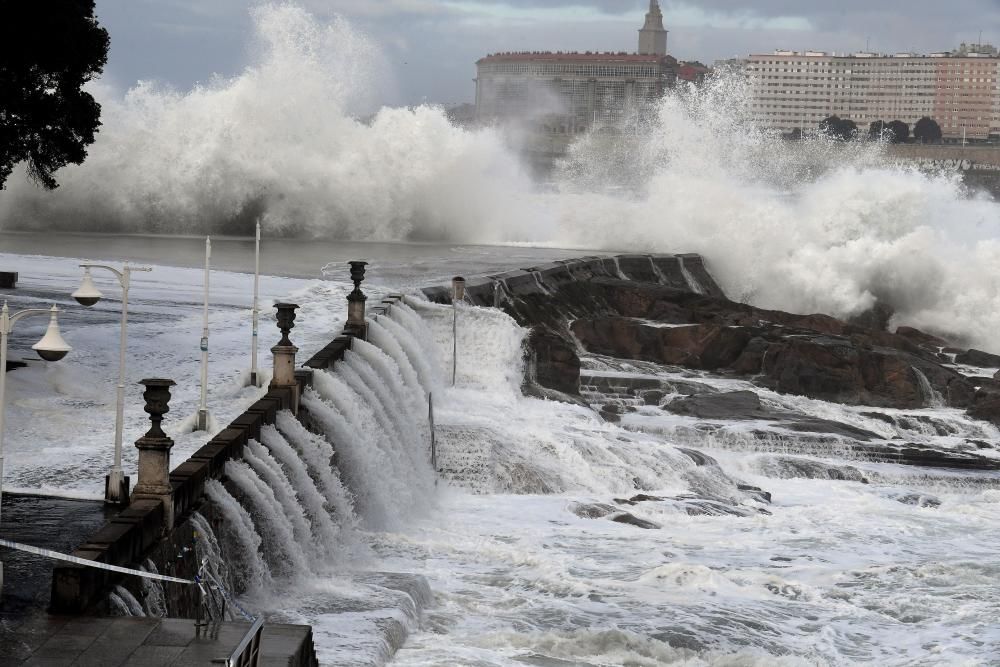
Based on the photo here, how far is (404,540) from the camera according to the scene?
1625 cm

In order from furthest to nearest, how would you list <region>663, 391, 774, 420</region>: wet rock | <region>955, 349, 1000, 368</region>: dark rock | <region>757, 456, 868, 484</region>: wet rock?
1. <region>955, 349, 1000, 368</region>: dark rock
2. <region>663, 391, 774, 420</region>: wet rock
3. <region>757, 456, 868, 484</region>: wet rock

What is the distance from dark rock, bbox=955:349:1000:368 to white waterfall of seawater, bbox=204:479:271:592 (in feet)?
70.2

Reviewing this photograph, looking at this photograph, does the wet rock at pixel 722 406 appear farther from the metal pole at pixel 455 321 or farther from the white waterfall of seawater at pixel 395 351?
the white waterfall of seawater at pixel 395 351

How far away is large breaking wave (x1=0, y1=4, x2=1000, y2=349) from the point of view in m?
40.7

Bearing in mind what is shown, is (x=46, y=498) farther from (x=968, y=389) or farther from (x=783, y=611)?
(x=968, y=389)

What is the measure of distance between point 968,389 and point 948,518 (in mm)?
7939

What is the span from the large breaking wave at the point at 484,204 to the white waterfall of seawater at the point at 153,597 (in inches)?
1182

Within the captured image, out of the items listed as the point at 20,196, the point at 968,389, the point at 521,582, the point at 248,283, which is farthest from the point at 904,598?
the point at 20,196

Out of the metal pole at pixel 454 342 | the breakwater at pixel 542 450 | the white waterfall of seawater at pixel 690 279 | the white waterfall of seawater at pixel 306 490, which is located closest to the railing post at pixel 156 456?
the breakwater at pixel 542 450

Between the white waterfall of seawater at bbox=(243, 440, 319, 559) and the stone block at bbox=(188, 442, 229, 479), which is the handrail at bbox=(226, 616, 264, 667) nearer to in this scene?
the stone block at bbox=(188, 442, 229, 479)

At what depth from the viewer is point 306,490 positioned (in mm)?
14602

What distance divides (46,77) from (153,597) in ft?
45.1

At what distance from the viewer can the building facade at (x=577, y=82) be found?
170 m

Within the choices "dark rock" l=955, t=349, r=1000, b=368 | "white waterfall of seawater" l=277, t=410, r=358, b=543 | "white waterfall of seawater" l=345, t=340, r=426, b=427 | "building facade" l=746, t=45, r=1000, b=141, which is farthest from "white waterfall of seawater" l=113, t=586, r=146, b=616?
"building facade" l=746, t=45, r=1000, b=141
